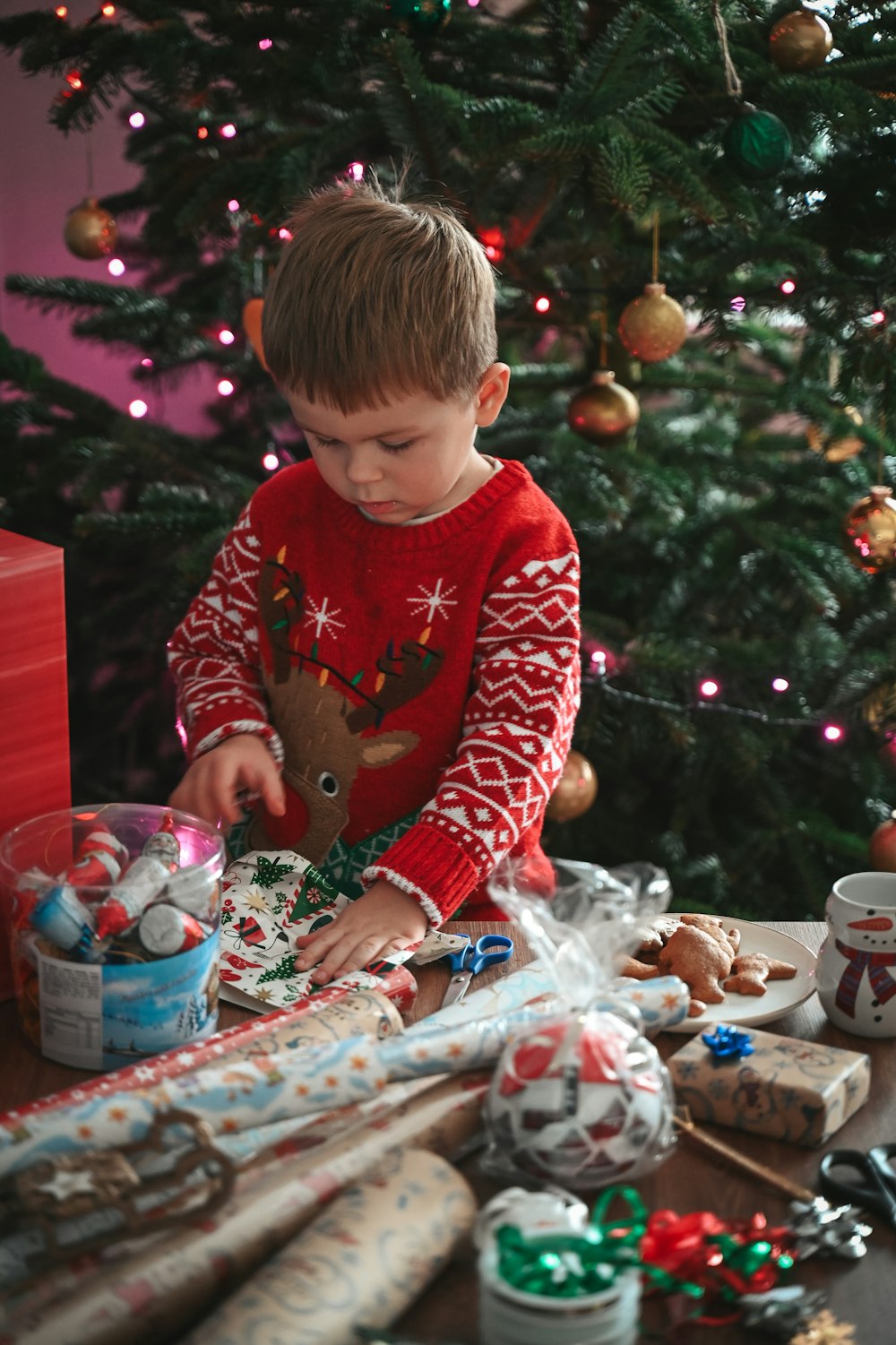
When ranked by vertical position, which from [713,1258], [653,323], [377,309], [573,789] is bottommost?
[573,789]

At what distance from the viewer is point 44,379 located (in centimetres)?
209

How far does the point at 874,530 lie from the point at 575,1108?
1.21 meters

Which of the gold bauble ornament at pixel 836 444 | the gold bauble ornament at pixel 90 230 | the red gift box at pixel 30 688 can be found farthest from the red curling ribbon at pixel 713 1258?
the gold bauble ornament at pixel 90 230

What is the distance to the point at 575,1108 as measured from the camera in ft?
2.18

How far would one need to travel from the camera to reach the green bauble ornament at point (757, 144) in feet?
4.73

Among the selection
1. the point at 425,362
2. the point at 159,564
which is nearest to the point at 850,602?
the point at 159,564

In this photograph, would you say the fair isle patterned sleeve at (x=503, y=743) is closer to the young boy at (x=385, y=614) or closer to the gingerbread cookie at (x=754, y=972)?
the young boy at (x=385, y=614)

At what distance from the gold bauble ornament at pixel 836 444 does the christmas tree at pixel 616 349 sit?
0.01m

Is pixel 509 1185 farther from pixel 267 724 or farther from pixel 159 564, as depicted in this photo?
pixel 159 564

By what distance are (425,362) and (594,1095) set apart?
1.93 feet

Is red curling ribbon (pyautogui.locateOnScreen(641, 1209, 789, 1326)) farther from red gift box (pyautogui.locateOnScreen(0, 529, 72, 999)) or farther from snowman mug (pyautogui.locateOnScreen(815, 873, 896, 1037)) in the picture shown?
red gift box (pyautogui.locateOnScreen(0, 529, 72, 999))

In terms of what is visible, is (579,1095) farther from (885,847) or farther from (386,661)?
(885,847)

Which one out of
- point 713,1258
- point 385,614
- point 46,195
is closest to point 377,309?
point 385,614

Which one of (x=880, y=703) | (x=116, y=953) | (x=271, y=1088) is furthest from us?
(x=880, y=703)
